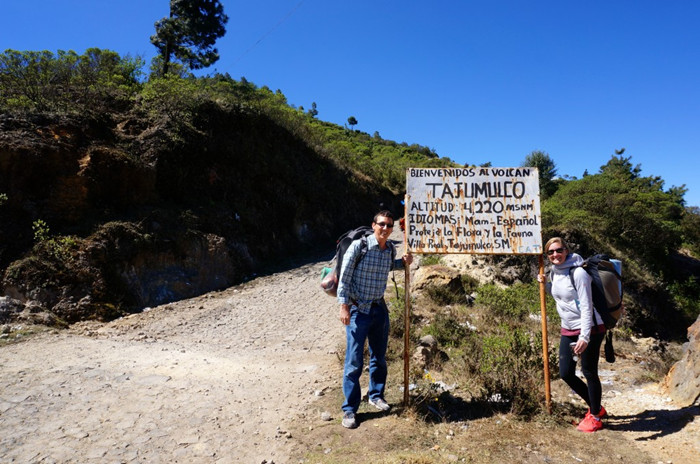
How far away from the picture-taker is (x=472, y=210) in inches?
159

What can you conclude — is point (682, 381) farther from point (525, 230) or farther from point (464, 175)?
point (464, 175)

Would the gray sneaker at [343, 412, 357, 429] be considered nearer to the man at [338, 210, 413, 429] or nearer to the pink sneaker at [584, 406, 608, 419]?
the man at [338, 210, 413, 429]

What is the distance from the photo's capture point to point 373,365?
3.79 meters

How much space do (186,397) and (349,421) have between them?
1.97 metres

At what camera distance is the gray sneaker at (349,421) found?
341 cm

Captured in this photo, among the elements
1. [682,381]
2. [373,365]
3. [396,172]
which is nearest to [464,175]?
[373,365]

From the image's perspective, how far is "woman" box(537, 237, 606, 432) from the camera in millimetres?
3137

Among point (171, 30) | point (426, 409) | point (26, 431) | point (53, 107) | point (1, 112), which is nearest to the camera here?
point (26, 431)

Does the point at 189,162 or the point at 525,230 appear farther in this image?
the point at 189,162

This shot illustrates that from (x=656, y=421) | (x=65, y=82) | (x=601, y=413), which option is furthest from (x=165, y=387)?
(x=65, y=82)

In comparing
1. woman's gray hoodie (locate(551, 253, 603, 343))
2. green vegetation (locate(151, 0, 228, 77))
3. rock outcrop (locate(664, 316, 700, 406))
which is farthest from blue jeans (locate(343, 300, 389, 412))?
green vegetation (locate(151, 0, 228, 77))

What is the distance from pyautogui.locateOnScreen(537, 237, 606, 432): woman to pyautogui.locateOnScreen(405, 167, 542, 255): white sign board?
58 centimetres

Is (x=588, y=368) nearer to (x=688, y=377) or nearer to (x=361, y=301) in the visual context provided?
(x=688, y=377)

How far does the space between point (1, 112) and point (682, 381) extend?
13.3 metres
